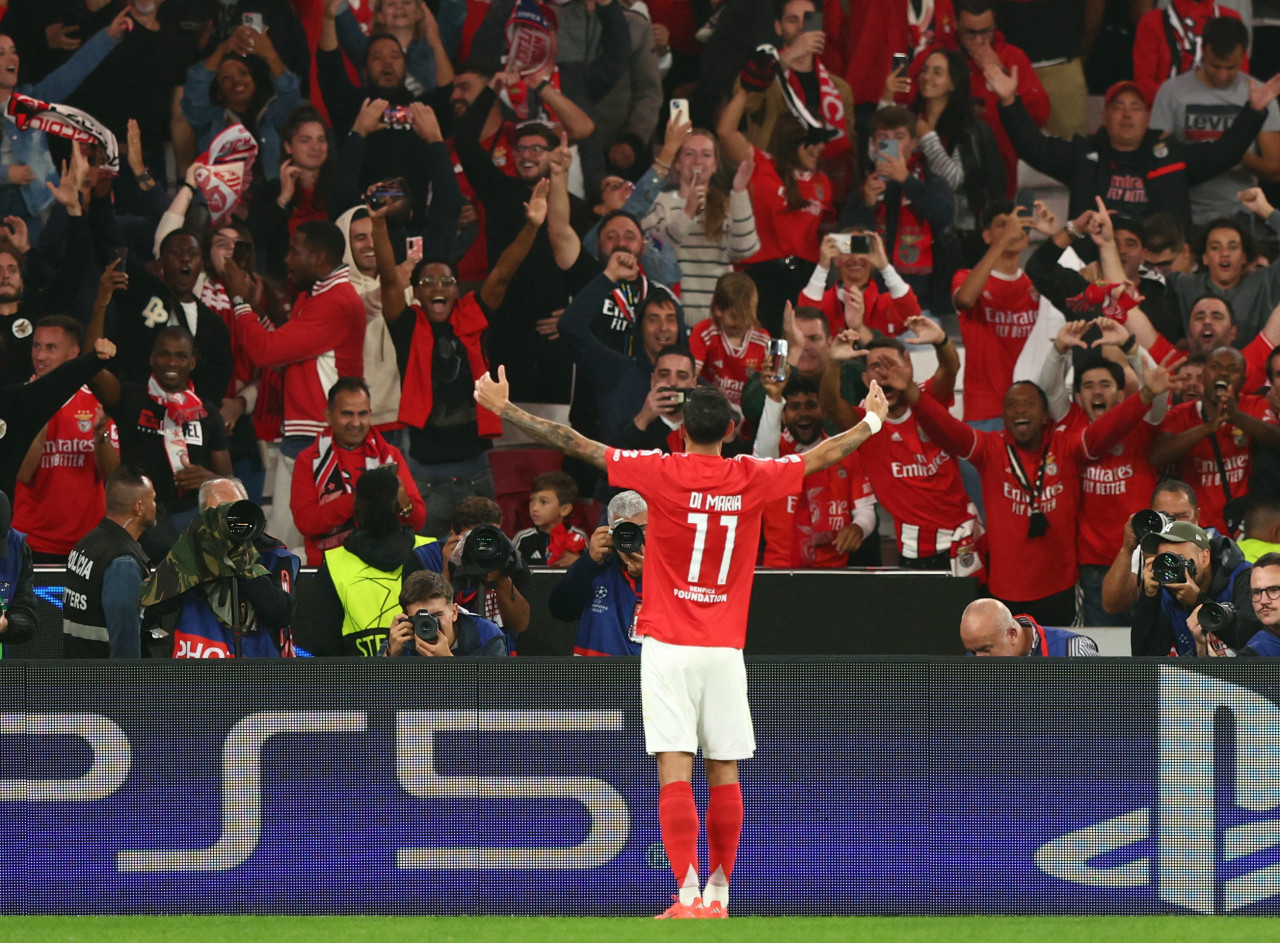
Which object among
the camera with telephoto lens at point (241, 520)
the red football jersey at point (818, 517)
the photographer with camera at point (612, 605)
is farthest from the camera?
the red football jersey at point (818, 517)

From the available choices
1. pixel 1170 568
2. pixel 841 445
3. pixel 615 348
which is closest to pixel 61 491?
pixel 615 348

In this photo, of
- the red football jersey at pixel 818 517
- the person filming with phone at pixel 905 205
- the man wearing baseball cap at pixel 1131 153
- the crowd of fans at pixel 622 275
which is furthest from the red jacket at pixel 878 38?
the red football jersey at pixel 818 517

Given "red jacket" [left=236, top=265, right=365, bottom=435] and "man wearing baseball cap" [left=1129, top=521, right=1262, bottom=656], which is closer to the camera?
"man wearing baseball cap" [left=1129, top=521, right=1262, bottom=656]

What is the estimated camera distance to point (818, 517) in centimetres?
1002

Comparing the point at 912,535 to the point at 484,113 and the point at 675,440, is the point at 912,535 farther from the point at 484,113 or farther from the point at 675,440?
the point at 484,113

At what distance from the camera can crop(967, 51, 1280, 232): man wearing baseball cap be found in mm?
11484

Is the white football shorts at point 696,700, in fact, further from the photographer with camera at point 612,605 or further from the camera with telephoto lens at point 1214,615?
the camera with telephoto lens at point 1214,615

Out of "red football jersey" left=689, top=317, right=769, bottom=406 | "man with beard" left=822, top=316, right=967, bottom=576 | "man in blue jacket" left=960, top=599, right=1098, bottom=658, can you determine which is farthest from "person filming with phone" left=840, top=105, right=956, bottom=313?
"man in blue jacket" left=960, top=599, right=1098, bottom=658

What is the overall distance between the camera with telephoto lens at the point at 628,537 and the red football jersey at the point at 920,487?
3.02 m

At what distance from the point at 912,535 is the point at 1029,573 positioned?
0.72 m

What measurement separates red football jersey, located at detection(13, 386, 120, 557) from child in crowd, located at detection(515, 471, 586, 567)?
2.46 metres

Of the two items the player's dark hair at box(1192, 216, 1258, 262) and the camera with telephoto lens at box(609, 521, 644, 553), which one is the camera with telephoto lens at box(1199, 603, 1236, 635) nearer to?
the camera with telephoto lens at box(609, 521, 644, 553)

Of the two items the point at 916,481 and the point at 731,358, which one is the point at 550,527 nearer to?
the point at 731,358

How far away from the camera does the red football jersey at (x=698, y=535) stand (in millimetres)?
5699
